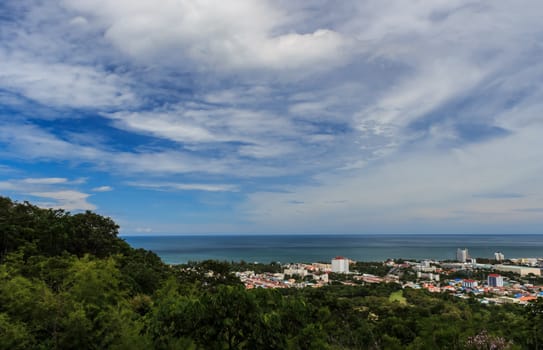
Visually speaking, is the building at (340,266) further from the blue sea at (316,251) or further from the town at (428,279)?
the blue sea at (316,251)

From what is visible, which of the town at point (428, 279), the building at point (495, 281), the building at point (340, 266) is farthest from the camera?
the building at point (340, 266)

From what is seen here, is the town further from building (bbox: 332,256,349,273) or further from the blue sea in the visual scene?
the blue sea

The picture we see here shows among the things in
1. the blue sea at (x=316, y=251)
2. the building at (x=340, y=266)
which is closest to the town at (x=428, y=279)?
the building at (x=340, y=266)

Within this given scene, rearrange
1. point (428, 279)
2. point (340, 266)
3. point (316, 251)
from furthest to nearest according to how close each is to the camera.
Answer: point (316, 251), point (340, 266), point (428, 279)

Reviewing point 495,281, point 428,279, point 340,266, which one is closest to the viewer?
point 495,281

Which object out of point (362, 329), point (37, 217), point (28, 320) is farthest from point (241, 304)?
point (37, 217)

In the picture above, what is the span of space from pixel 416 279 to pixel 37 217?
36.6 m

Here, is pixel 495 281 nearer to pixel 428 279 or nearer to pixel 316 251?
pixel 428 279

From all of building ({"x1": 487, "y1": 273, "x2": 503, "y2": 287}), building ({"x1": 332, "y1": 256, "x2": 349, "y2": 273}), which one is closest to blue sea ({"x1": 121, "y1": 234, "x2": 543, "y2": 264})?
building ({"x1": 332, "y1": 256, "x2": 349, "y2": 273})

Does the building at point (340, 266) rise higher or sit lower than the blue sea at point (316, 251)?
higher

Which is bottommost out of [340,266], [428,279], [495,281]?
[428,279]

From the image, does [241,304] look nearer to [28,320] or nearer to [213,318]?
[213,318]

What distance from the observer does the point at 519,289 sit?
32.5 metres

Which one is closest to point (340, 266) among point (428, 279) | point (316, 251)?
point (428, 279)
